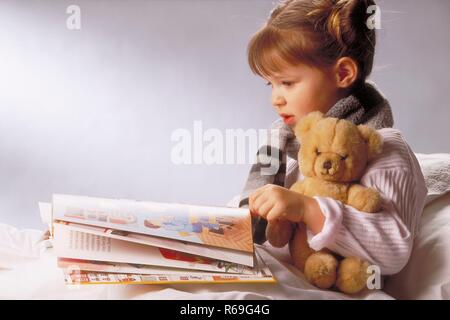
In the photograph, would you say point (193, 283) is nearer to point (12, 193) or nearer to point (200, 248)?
point (200, 248)

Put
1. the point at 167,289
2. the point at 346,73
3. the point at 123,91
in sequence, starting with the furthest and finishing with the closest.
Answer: the point at 123,91
the point at 346,73
the point at 167,289

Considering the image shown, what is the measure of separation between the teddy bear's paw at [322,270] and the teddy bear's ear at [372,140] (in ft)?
0.61

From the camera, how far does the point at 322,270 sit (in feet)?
3.14

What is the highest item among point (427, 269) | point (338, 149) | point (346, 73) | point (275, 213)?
point (346, 73)

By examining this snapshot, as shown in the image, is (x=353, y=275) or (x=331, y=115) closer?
(x=353, y=275)

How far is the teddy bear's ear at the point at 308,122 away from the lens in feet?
3.35

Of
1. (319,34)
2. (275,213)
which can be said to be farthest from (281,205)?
(319,34)

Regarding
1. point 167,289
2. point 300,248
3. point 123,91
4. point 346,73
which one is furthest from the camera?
point 123,91

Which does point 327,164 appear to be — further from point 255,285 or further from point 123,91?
point 123,91

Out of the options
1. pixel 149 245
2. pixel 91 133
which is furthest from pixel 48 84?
pixel 149 245

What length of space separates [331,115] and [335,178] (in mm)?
144

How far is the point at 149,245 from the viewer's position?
3.14 ft

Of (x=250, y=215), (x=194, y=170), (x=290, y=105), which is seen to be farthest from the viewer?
(x=194, y=170)

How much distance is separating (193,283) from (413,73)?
0.70 meters
